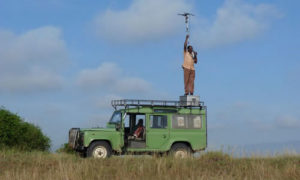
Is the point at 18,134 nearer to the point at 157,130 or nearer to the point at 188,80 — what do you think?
the point at 157,130

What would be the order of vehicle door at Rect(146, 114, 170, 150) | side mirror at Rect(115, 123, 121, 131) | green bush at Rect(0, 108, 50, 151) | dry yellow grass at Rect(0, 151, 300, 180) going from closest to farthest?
dry yellow grass at Rect(0, 151, 300, 180) → side mirror at Rect(115, 123, 121, 131) → vehicle door at Rect(146, 114, 170, 150) → green bush at Rect(0, 108, 50, 151)

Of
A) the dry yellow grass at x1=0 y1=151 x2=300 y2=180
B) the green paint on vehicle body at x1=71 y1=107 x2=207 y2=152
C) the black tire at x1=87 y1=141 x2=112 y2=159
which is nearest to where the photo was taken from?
the dry yellow grass at x1=0 y1=151 x2=300 y2=180

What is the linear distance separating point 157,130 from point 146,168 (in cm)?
393

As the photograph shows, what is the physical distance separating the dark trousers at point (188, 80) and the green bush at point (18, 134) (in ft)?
28.1

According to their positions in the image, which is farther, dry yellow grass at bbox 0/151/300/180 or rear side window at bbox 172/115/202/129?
rear side window at bbox 172/115/202/129

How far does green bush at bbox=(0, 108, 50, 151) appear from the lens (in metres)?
22.4

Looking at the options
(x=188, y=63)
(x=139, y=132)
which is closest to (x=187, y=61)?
(x=188, y=63)

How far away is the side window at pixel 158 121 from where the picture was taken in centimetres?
1873

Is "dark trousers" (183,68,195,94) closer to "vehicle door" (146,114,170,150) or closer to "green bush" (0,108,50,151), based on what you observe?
"vehicle door" (146,114,170,150)

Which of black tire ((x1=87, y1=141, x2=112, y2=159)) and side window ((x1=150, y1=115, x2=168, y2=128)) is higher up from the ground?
side window ((x1=150, y1=115, x2=168, y2=128))

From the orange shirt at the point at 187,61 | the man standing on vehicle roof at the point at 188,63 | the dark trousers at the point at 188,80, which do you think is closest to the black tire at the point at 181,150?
the dark trousers at the point at 188,80

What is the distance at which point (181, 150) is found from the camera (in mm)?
19062

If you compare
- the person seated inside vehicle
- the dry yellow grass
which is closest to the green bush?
the dry yellow grass

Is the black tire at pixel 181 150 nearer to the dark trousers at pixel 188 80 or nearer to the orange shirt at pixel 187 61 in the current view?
the dark trousers at pixel 188 80
